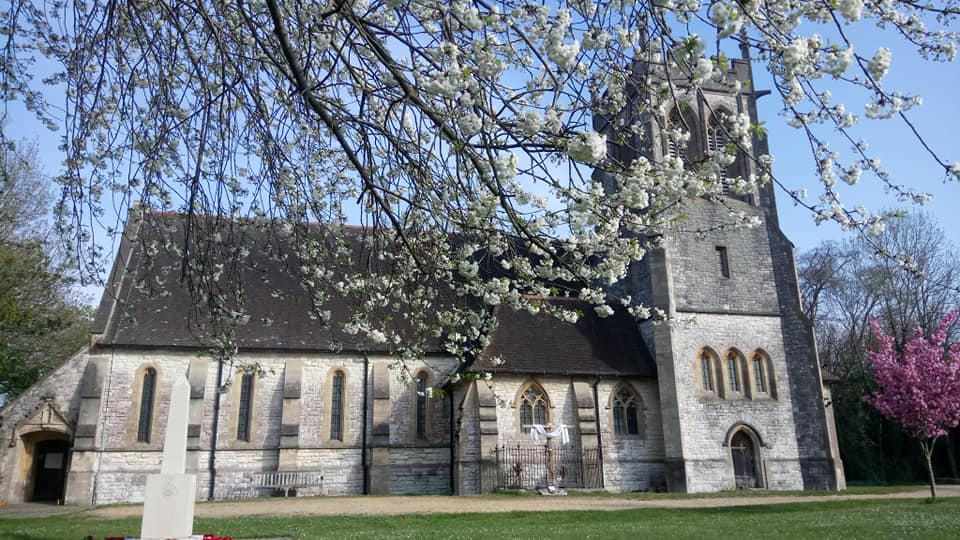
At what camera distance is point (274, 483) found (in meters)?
21.0

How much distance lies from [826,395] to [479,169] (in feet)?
75.3

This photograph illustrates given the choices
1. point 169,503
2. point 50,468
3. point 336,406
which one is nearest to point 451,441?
point 336,406

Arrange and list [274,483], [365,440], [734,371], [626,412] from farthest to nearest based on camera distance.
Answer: [734,371] < [626,412] < [365,440] < [274,483]

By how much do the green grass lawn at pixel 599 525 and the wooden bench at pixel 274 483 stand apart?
21.2 feet

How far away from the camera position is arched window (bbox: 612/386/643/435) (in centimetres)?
2291

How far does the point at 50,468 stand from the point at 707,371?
21769mm

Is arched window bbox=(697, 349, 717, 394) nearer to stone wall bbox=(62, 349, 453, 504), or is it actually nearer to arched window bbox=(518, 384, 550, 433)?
arched window bbox=(518, 384, 550, 433)

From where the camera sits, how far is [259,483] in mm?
21172

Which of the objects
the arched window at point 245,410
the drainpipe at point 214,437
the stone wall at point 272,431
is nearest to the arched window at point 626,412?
the stone wall at point 272,431

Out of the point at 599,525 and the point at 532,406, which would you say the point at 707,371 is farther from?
the point at 599,525

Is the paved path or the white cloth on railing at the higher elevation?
the white cloth on railing

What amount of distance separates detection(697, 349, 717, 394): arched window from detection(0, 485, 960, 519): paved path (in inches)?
159

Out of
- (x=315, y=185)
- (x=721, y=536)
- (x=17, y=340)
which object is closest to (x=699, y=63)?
(x=315, y=185)

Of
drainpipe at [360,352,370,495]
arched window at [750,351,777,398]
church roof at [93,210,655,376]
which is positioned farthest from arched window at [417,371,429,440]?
arched window at [750,351,777,398]
